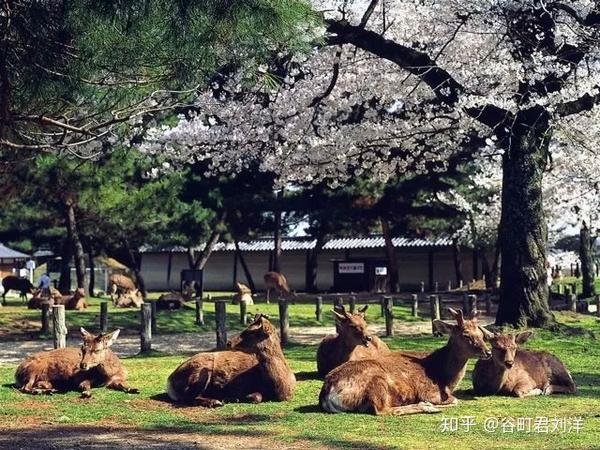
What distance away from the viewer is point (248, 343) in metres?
8.94

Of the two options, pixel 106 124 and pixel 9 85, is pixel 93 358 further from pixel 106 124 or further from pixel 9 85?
pixel 9 85

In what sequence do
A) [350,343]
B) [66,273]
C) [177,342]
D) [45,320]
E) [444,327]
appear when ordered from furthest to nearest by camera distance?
1. [66,273]
2. [45,320]
3. [177,342]
4. [350,343]
5. [444,327]

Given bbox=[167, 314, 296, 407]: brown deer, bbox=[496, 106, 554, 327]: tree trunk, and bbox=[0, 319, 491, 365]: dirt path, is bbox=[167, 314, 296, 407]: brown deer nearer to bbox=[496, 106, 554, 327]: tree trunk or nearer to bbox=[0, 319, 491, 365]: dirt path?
bbox=[0, 319, 491, 365]: dirt path

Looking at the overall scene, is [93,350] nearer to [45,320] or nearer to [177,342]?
[177,342]

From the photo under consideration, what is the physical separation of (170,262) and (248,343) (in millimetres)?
36285

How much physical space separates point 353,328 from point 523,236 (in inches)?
273

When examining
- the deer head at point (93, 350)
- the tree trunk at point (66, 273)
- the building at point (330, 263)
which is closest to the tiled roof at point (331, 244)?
the building at point (330, 263)

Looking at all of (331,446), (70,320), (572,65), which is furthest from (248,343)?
(70,320)

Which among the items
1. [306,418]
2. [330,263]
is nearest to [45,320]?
[306,418]

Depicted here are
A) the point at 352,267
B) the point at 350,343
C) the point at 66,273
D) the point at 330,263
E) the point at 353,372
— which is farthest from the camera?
the point at 330,263

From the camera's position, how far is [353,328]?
30.9 ft

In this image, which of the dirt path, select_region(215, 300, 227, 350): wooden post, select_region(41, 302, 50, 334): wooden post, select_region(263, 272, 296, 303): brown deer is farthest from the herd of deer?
select_region(263, 272, 296, 303): brown deer

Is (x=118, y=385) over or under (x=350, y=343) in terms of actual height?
under

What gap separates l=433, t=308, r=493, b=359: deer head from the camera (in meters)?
8.52
